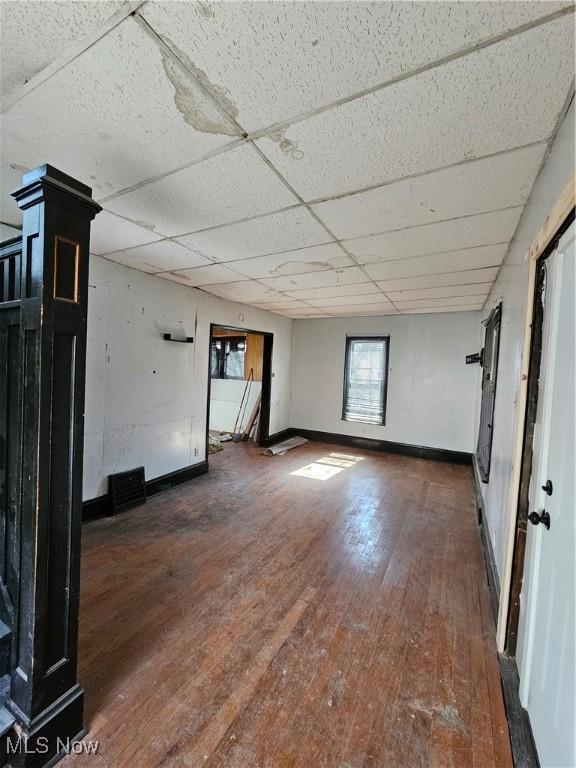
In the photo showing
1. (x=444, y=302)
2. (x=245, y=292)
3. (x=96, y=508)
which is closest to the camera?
(x=96, y=508)

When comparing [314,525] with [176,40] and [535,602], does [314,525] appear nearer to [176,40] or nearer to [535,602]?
[535,602]

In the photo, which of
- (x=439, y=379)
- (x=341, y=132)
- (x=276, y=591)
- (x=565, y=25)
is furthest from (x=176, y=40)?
(x=439, y=379)

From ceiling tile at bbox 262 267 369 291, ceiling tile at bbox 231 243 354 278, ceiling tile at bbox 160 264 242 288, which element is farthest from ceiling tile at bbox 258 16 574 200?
ceiling tile at bbox 160 264 242 288

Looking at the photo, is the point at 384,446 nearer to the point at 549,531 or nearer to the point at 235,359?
the point at 235,359

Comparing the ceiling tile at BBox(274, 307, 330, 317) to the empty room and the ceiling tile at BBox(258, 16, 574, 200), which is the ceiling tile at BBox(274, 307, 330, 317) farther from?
the ceiling tile at BBox(258, 16, 574, 200)

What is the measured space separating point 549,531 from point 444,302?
397 cm

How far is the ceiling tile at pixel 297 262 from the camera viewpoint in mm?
2746

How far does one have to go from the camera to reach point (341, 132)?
4.39 ft

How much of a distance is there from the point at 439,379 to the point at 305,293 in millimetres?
2913

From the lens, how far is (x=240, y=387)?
721 cm

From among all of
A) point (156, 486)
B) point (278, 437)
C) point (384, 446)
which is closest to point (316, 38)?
point (156, 486)

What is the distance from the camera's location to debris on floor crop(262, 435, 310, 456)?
5723mm

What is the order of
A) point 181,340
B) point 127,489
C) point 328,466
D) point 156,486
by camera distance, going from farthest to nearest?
1. point 328,466
2. point 181,340
3. point 156,486
4. point 127,489

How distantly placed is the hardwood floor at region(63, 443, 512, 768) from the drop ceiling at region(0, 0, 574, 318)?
2519mm
